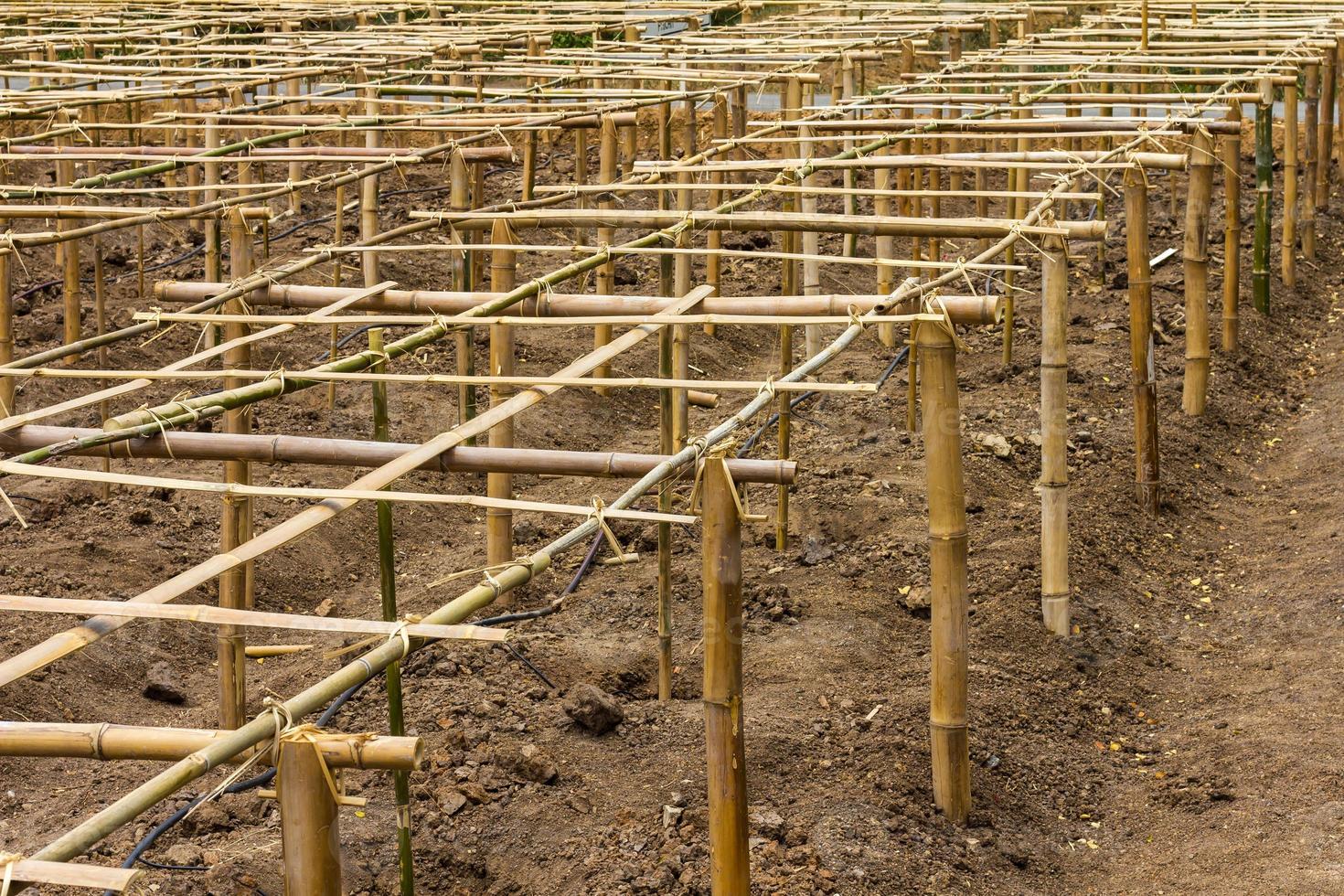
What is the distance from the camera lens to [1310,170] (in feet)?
50.9

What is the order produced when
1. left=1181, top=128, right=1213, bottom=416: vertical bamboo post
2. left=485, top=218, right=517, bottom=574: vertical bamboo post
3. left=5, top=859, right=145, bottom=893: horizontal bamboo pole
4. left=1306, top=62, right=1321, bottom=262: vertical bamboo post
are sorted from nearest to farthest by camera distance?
left=5, top=859, right=145, bottom=893: horizontal bamboo pole → left=485, top=218, right=517, bottom=574: vertical bamboo post → left=1181, top=128, right=1213, bottom=416: vertical bamboo post → left=1306, top=62, right=1321, bottom=262: vertical bamboo post

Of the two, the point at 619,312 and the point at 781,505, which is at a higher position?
the point at 619,312

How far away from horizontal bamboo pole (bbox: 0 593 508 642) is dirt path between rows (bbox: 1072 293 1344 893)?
142 inches

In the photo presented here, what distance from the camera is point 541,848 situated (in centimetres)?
657

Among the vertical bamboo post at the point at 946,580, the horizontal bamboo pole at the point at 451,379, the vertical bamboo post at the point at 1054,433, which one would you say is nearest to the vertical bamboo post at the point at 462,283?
the horizontal bamboo pole at the point at 451,379

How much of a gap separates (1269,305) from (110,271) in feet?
34.3

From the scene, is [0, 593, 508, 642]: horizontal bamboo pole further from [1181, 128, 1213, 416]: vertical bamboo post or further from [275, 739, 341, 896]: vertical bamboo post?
[1181, 128, 1213, 416]: vertical bamboo post

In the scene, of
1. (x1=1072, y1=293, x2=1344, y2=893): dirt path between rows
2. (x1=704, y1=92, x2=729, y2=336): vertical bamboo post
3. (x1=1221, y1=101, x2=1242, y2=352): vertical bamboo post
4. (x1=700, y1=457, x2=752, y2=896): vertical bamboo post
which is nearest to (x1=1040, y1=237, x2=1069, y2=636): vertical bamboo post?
(x1=1072, y1=293, x2=1344, y2=893): dirt path between rows

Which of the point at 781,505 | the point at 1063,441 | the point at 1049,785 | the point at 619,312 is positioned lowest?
the point at 1049,785

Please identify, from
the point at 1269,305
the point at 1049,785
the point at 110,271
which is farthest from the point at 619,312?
the point at 110,271

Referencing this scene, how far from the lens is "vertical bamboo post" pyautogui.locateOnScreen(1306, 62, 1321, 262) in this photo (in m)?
14.9

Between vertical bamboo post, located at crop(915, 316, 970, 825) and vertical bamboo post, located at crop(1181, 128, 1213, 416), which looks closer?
vertical bamboo post, located at crop(915, 316, 970, 825)

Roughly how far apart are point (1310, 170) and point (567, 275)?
10.5 m

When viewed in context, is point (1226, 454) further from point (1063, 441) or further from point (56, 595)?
point (56, 595)
